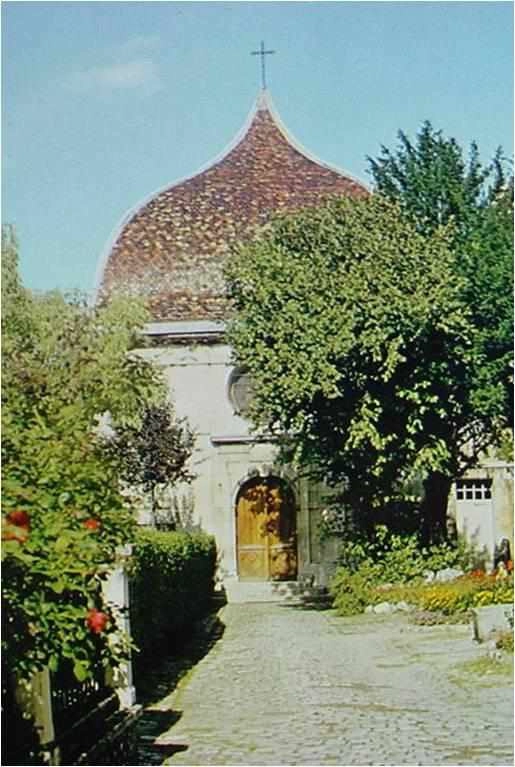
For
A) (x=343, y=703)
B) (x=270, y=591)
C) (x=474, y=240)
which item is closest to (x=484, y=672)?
(x=343, y=703)

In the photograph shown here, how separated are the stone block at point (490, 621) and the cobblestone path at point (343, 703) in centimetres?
23

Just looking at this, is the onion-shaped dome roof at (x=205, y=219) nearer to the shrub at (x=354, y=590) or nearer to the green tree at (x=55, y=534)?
the shrub at (x=354, y=590)

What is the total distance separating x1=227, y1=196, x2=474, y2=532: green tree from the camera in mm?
23266

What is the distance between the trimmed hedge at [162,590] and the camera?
556 inches

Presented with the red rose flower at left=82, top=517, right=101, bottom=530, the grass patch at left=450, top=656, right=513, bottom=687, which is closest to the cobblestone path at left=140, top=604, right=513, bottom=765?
the grass patch at left=450, top=656, right=513, bottom=687

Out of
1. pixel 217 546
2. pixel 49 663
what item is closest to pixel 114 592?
pixel 49 663

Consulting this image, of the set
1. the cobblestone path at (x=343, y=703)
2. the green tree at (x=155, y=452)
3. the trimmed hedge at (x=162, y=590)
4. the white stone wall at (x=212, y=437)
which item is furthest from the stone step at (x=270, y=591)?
the cobblestone path at (x=343, y=703)

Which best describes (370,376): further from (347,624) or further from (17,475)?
(17,475)

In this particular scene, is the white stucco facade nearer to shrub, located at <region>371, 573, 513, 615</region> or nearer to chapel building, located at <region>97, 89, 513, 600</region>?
chapel building, located at <region>97, 89, 513, 600</region>

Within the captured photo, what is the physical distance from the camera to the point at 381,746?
1028cm

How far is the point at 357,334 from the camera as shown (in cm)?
2352

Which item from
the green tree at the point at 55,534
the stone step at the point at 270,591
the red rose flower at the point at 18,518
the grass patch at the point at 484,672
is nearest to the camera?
the red rose flower at the point at 18,518

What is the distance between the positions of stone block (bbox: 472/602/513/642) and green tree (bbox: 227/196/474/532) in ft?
21.2

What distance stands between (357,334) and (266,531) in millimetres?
12053
